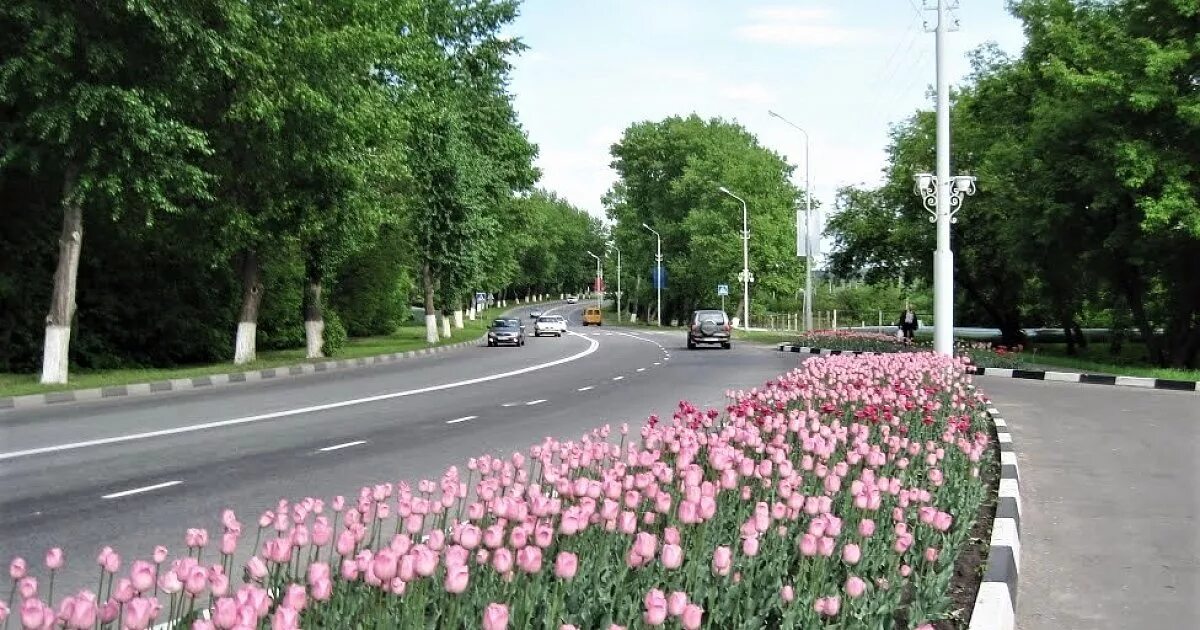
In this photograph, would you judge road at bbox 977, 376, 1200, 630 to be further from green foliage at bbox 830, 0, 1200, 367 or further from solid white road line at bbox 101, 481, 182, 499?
green foliage at bbox 830, 0, 1200, 367

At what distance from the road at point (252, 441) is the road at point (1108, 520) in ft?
16.1

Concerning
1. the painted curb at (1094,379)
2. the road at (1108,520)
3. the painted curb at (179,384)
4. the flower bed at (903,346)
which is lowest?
the road at (1108,520)

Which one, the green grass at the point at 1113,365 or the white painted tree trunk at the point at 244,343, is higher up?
the white painted tree trunk at the point at 244,343

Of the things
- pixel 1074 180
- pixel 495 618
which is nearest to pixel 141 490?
pixel 495 618

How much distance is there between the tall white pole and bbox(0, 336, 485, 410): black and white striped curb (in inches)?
568

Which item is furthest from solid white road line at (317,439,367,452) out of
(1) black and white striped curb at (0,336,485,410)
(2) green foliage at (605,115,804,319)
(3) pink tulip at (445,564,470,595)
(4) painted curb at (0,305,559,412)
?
(2) green foliage at (605,115,804,319)

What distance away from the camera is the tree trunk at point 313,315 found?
3033 centimetres

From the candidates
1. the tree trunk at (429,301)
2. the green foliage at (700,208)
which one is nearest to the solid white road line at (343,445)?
the tree trunk at (429,301)

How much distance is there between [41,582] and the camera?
5406 mm

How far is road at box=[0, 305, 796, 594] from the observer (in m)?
7.05

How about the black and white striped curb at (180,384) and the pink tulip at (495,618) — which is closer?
the pink tulip at (495,618)

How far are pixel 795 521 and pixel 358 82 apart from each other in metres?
21.9

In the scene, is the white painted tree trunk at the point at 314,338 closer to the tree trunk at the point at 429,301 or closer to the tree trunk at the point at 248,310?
the tree trunk at the point at 248,310

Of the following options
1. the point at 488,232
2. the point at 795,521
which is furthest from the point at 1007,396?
the point at 488,232
